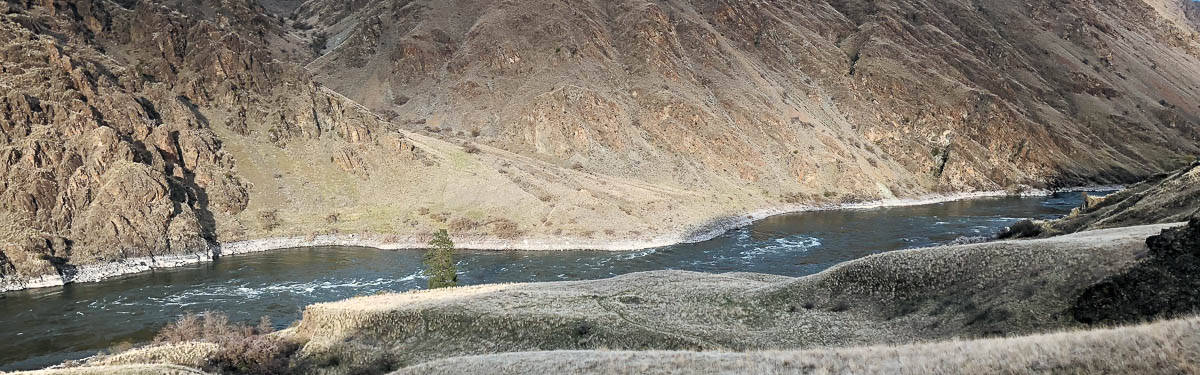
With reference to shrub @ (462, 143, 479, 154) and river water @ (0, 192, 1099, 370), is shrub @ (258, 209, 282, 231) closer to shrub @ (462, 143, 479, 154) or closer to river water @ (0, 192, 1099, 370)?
river water @ (0, 192, 1099, 370)

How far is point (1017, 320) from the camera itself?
17891mm

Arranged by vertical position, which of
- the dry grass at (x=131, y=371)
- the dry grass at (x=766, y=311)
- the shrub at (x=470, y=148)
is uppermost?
the shrub at (x=470, y=148)

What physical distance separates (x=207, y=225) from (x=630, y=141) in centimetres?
7285

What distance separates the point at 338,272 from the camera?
62.6m

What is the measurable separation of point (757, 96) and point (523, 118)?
55416mm

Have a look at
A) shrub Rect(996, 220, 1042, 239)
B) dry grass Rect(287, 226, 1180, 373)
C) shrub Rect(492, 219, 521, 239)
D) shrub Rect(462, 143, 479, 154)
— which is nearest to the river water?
shrub Rect(492, 219, 521, 239)

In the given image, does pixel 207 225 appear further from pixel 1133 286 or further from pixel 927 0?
pixel 927 0

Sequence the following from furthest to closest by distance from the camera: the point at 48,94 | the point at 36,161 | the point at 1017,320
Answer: the point at 48,94
the point at 36,161
the point at 1017,320

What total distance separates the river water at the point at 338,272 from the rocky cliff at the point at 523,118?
662 cm

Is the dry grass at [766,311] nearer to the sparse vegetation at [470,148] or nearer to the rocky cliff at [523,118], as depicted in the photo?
the rocky cliff at [523,118]

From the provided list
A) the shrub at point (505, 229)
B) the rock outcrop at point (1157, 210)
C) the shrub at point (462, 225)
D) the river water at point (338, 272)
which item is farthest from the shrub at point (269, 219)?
the rock outcrop at point (1157, 210)

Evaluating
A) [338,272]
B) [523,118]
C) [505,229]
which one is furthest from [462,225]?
[523,118]

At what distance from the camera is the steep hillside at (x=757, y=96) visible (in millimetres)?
119000

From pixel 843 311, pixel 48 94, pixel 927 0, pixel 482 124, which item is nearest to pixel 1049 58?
pixel 927 0
